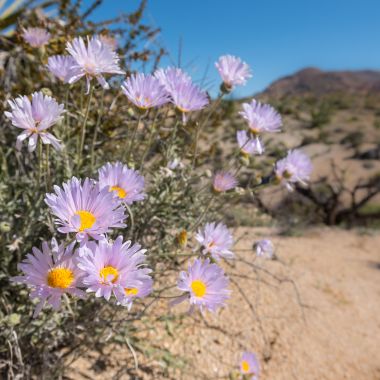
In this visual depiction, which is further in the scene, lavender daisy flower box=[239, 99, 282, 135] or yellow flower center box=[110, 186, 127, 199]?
lavender daisy flower box=[239, 99, 282, 135]

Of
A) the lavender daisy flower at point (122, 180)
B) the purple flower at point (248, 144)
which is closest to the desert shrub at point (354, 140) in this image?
the purple flower at point (248, 144)

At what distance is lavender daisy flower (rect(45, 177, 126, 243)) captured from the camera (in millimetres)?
957

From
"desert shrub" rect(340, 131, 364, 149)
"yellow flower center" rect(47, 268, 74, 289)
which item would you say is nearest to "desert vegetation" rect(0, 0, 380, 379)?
"yellow flower center" rect(47, 268, 74, 289)

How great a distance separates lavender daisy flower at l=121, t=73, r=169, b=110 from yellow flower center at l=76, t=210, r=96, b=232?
0.54 meters

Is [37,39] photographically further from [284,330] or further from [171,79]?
[284,330]

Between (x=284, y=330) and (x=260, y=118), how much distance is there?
53.7 inches

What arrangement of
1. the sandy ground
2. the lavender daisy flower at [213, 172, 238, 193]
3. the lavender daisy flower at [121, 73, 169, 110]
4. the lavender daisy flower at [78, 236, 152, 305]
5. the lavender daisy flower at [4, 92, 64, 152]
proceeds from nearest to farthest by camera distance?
the lavender daisy flower at [78, 236, 152, 305]
the lavender daisy flower at [4, 92, 64, 152]
the lavender daisy flower at [121, 73, 169, 110]
the lavender daisy flower at [213, 172, 238, 193]
the sandy ground

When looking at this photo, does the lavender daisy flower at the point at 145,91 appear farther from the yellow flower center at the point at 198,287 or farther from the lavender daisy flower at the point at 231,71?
the yellow flower center at the point at 198,287

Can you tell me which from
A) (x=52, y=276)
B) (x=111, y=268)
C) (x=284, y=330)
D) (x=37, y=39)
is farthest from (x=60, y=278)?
(x=284, y=330)

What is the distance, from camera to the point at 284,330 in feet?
7.93

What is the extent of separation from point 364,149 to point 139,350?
484 inches

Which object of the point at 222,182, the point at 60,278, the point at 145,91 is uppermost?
the point at 145,91

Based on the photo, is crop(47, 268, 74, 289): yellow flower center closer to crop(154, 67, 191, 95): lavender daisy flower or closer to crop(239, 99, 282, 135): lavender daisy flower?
crop(154, 67, 191, 95): lavender daisy flower

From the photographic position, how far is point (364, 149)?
1266 centimetres
